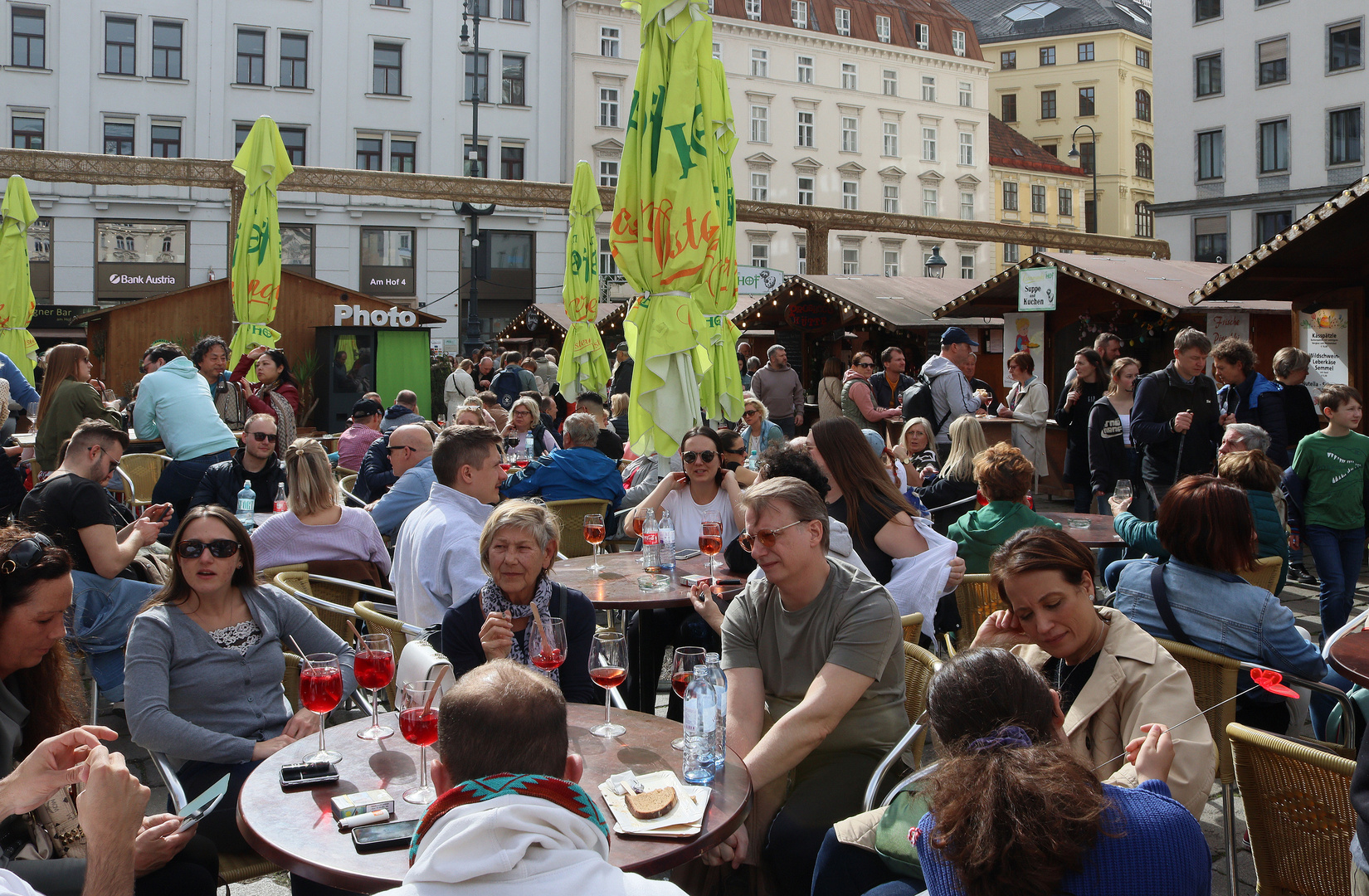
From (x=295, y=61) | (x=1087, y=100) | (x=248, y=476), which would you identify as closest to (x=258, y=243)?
(x=248, y=476)

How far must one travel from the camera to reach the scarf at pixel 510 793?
166 cm

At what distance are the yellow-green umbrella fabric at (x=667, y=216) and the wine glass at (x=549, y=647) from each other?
3.32 m

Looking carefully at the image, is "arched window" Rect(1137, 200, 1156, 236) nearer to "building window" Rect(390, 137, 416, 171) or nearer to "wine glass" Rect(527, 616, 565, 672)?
"building window" Rect(390, 137, 416, 171)

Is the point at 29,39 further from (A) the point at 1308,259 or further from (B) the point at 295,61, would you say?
(A) the point at 1308,259

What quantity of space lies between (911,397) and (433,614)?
6875 mm

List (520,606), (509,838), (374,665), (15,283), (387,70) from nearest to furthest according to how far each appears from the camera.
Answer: (509,838), (374,665), (520,606), (15,283), (387,70)

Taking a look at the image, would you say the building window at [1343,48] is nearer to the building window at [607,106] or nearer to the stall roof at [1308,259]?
the building window at [607,106]

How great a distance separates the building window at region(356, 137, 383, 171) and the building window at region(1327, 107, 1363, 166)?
104ft

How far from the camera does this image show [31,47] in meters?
33.3

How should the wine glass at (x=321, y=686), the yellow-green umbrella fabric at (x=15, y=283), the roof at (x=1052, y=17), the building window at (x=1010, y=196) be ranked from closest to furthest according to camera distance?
the wine glass at (x=321, y=686) → the yellow-green umbrella fabric at (x=15, y=283) → the building window at (x=1010, y=196) → the roof at (x=1052, y=17)

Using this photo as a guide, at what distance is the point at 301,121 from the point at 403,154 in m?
3.41

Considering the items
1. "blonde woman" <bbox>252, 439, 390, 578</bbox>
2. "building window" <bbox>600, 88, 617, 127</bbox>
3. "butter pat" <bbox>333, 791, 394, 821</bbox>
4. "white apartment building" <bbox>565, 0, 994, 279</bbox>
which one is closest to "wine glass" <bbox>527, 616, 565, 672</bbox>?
"butter pat" <bbox>333, 791, 394, 821</bbox>

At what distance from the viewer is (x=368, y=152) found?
37.3 m

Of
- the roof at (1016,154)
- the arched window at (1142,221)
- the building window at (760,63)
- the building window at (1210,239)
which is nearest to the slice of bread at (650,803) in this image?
the building window at (1210,239)
